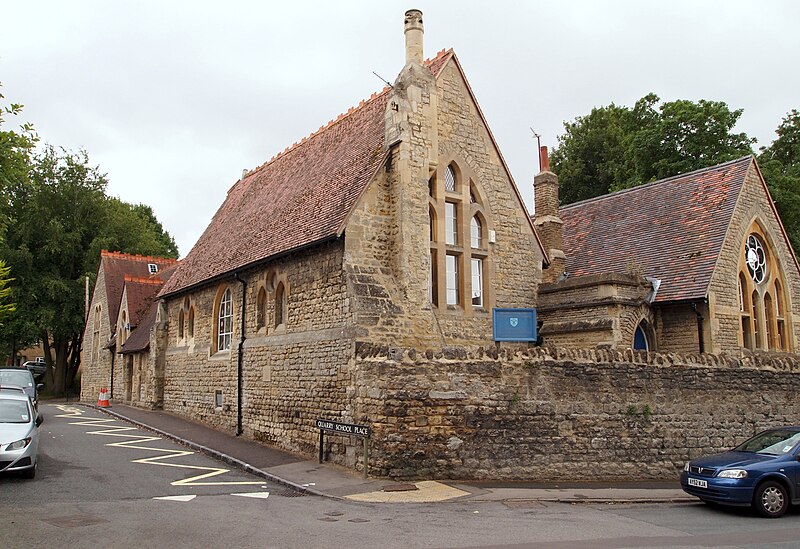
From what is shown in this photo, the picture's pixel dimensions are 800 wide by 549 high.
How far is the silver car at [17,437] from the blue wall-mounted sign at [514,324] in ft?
35.0

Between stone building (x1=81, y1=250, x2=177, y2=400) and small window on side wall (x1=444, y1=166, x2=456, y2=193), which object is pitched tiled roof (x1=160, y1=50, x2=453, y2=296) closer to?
small window on side wall (x1=444, y1=166, x2=456, y2=193)

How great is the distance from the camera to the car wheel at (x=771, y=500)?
1121 cm

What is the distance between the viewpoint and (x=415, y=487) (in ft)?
40.5

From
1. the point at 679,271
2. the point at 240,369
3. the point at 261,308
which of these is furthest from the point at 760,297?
the point at 240,369

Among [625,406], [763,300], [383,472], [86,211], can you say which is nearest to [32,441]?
[383,472]

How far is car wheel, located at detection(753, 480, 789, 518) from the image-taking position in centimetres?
1121

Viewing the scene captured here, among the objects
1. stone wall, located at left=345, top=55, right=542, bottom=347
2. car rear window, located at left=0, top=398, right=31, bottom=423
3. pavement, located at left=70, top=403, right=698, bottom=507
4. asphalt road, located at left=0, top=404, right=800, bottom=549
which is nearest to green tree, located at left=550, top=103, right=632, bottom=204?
stone wall, located at left=345, top=55, right=542, bottom=347

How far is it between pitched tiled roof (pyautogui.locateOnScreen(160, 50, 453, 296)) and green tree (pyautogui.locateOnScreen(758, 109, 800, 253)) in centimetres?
1858

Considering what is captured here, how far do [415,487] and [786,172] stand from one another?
29777 mm

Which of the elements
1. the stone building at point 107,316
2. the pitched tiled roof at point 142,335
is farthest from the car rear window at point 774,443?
the stone building at point 107,316

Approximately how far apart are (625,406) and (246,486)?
8218 mm

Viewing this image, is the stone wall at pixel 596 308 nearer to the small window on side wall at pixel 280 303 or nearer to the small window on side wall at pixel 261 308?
the small window on side wall at pixel 280 303

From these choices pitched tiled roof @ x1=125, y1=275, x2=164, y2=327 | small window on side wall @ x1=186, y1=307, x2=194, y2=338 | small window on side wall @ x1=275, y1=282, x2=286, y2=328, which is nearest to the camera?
small window on side wall @ x1=275, y1=282, x2=286, y2=328

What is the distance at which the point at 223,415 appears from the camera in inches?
798
